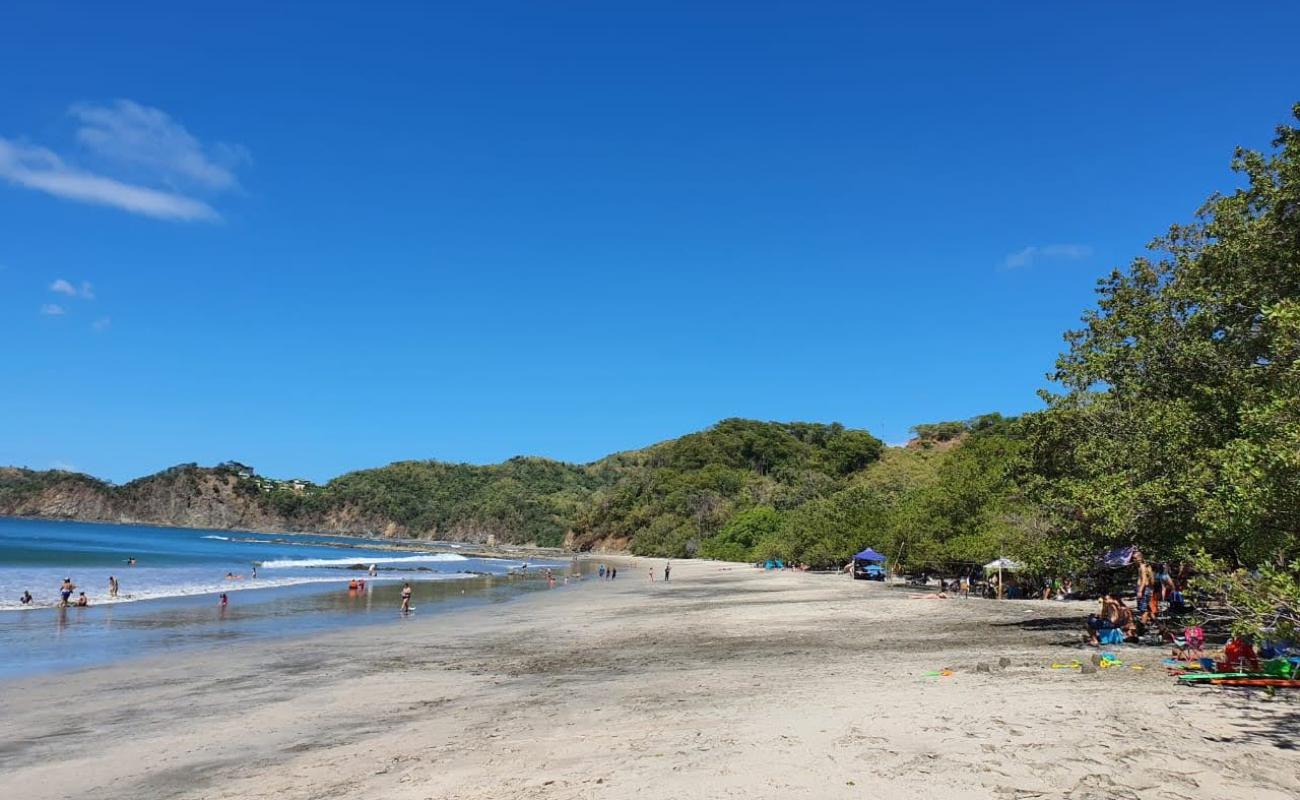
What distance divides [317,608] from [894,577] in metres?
33.7

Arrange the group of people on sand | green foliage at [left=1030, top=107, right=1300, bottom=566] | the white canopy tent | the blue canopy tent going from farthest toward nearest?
1. the blue canopy tent
2. the white canopy tent
3. the group of people on sand
4. green foliage at [left=1030, top=107, right=1300, bottom=566]

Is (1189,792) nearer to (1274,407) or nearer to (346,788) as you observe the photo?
(1274,407)

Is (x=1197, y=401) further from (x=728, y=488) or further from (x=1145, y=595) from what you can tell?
(x=728, y=488)

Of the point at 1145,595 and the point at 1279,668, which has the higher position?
the point at 1145,595

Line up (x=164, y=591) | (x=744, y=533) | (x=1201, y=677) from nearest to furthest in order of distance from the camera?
(x=1201, y=677), (x=164, y=591), (x=744, y=533)

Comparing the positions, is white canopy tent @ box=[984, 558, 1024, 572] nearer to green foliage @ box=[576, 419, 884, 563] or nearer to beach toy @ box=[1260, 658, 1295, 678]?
beach toy @ box=[1260, 658, 1295, 678]

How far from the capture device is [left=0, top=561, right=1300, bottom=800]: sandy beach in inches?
281

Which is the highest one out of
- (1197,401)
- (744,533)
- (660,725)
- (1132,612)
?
(1197,401)

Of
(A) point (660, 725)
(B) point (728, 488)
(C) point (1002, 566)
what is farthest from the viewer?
(B) point (728, 488)

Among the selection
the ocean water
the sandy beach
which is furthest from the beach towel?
the ocean water

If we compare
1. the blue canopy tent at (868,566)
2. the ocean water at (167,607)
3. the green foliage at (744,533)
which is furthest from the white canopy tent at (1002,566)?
the green foliage at (744,533)

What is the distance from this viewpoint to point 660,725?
9594 mm

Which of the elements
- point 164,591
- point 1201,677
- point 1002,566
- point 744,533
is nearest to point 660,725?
point 1201,677

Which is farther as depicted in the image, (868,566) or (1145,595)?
(868,566)
